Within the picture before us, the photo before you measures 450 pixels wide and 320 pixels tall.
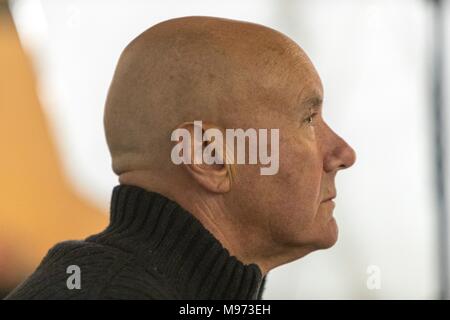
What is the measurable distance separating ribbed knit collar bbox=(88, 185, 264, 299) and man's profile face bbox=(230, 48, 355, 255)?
0.28ft

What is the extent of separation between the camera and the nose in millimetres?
1433

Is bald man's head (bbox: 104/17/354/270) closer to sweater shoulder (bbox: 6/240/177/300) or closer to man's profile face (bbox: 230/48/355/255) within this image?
man's profile face (bbox: 230/48/355/255)

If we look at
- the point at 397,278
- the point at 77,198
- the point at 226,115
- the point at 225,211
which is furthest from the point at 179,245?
the point at 397,278

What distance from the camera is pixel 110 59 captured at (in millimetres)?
2561

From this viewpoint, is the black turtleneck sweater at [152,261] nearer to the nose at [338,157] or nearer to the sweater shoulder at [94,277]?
the sweater shoulder at [94,277]

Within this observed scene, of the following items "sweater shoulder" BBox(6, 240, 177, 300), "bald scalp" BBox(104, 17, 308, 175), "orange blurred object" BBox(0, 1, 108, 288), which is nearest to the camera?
"sweater shoulder" BBox(6, 240, 177, 300)

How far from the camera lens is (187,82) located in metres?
1.34

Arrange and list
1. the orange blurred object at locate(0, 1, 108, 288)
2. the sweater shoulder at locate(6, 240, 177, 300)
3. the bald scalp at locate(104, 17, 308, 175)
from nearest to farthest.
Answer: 1. the sweater shoulder at locate(6, 240, 177, 300)
2. the bald scalp at locate(104, 17, 308, 175)
3. the orange blurred object at locate(0, 1, 108, 288)

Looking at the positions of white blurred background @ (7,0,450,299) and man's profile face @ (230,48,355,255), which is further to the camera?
white blurred background @ (7,0,450,299)

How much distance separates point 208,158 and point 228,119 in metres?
0.07

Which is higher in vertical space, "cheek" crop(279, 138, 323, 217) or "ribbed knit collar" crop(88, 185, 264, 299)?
"cheek" crop(279, 138, 323, 217)

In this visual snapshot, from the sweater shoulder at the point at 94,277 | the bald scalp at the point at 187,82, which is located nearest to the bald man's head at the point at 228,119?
the bald scalp at the point at 187,82

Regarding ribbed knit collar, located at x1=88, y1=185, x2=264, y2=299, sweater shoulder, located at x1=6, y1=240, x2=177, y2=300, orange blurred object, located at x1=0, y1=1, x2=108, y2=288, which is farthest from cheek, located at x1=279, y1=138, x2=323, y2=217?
orange blurred object, located at x1=0, y1=1, x2=108, y2=288

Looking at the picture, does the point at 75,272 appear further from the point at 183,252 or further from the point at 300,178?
the point at 300,178
